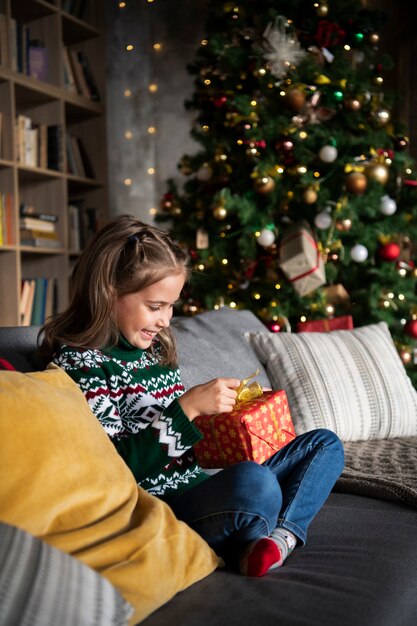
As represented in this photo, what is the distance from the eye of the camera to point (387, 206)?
132 inches

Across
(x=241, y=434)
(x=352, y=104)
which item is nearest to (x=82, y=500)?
(x=241, y=434)

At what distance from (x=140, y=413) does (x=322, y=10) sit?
8.18 ft

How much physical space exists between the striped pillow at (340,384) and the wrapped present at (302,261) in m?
0.89

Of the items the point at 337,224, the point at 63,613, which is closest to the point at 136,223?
the point at 63,613

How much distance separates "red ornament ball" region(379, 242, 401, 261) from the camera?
342cm

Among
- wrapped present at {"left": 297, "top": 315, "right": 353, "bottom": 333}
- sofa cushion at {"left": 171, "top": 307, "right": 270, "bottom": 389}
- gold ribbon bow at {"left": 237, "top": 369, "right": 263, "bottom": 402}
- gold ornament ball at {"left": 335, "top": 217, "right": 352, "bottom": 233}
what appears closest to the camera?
gold ribbon bow at {"left": 237, "top": 369, "right": 263, "bottom": 402}

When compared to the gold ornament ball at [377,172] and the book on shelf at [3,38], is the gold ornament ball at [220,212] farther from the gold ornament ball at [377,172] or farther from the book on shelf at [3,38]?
the book on shelf at [3,38]

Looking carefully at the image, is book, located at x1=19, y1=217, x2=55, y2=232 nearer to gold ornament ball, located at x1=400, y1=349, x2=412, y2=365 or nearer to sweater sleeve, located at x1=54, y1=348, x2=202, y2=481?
gold ornament ball, located at x1=400, y1=349, x2=412, y2=365

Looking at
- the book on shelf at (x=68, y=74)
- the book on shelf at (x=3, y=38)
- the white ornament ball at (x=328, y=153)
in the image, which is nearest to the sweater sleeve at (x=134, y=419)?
the white ornament ball at (x=328, y=153)

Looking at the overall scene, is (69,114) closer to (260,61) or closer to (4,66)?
(4,66)

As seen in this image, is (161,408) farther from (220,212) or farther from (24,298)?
(24,298)

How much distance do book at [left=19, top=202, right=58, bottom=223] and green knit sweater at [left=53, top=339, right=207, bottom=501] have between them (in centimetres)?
228

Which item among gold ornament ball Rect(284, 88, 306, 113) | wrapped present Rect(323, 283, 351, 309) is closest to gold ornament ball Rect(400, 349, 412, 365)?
wrapped present Rect(323, 283, 351, 309)

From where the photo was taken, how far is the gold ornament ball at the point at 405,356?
3.40 m
